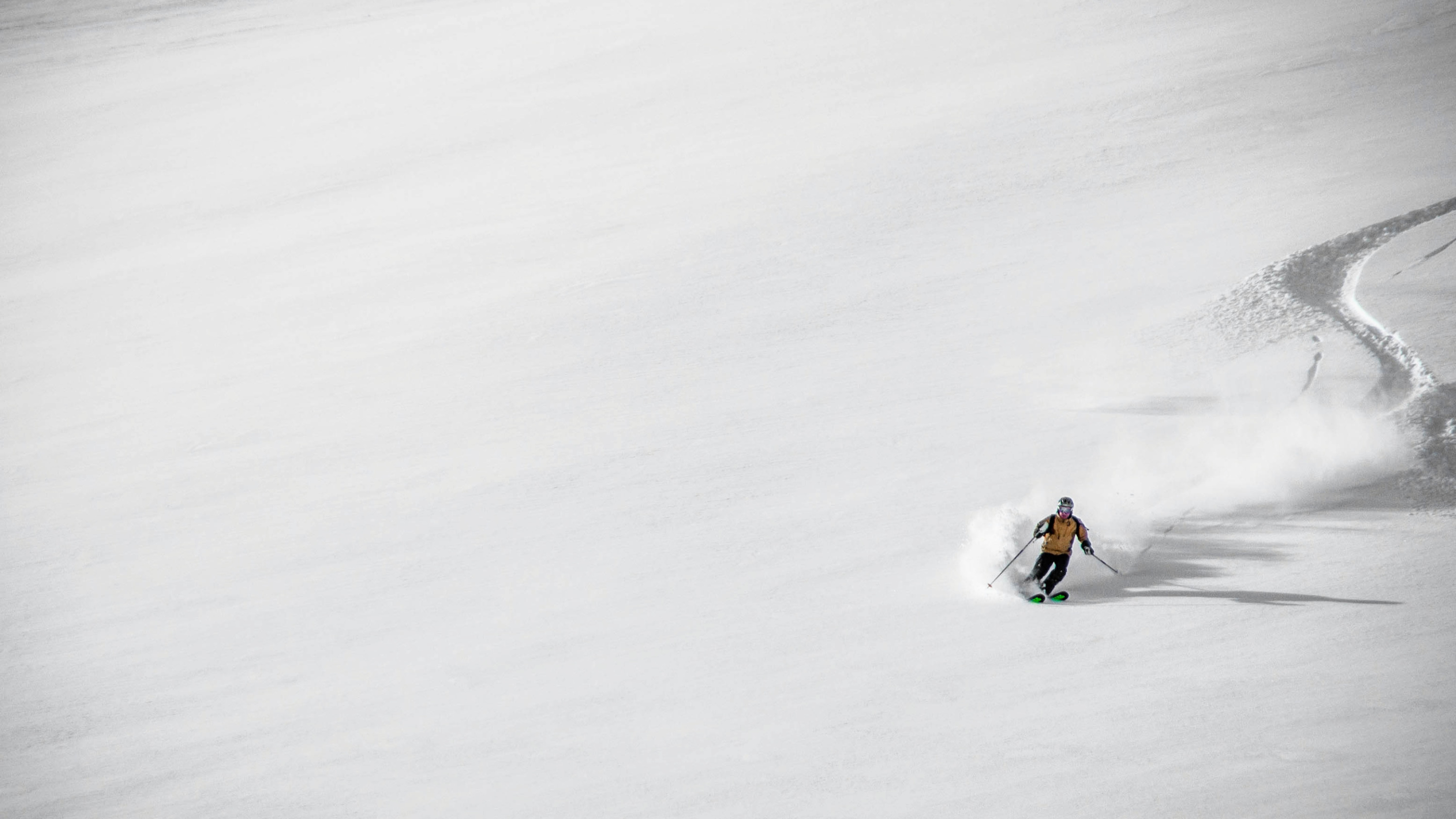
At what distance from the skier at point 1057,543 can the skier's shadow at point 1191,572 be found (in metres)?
0.25

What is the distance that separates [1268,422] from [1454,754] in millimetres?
2603

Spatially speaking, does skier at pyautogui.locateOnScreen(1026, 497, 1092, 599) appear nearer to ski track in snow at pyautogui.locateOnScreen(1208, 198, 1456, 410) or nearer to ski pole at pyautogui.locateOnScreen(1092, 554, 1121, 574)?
ski pole at pyautogui.locateOnScreen(1092, 554, 1121, 574)

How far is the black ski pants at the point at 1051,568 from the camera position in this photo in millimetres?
5277

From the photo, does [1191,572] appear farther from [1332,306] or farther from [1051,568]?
[1332,306]

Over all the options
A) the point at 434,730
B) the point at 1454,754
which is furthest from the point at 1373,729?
the point at 434,730

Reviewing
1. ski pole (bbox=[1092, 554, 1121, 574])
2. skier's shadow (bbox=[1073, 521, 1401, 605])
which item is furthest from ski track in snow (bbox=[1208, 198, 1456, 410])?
Answer: ski pole (bbox=[1092, 554, 1121, 574])

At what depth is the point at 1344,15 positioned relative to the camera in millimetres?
11492

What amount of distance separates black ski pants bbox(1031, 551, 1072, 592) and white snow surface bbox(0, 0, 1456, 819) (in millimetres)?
223

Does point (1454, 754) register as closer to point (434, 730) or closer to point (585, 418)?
point (434, 730)

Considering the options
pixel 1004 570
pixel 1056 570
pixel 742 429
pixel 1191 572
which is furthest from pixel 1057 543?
pixel 742 429

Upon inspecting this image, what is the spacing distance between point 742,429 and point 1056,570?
267cm

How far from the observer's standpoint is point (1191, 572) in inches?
216

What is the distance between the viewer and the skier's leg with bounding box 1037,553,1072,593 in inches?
208

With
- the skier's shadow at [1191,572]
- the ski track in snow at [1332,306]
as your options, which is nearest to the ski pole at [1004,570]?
the skier's shadow at [1191,572]
